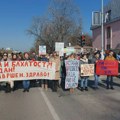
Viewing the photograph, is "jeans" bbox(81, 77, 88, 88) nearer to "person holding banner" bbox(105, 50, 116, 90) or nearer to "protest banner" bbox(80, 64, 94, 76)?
"protest banner" bbox(80, 64, 94, 76)

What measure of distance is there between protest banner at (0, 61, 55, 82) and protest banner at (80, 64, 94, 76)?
4.22 ft

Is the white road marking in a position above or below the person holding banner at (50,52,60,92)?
below

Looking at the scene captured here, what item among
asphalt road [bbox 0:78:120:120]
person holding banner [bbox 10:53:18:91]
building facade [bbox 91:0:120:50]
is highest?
building facade [bbox 91:0:120:50]

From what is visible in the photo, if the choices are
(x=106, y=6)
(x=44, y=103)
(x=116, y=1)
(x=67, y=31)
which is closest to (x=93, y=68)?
(x=44, y=103)

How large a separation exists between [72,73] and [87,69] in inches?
33.5

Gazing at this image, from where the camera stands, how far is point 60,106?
1094cm

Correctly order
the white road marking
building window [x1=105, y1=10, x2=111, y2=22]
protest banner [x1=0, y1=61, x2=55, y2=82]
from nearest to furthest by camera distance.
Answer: the white road marking → protest banner [x1=0, y1=61, x2=55, y2=82] → building window [x1=105, y1=10, x2=111, y2=22]

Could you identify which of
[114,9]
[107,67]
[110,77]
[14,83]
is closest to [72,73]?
[107,67]

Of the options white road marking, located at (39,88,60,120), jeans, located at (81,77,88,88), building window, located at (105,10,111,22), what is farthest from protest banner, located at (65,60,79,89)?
building window, located at (105,10,111,22)

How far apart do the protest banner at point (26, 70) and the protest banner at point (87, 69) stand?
4.22ft

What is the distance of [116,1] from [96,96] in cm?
4675

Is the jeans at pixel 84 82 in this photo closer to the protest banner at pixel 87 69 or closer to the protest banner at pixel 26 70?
the protest banner at pixel 87 69

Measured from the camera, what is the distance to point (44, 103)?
457 inches

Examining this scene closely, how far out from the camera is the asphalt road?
9172 mm
